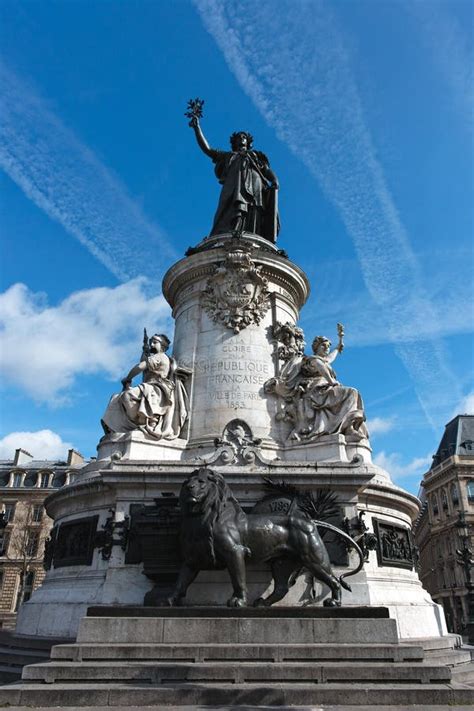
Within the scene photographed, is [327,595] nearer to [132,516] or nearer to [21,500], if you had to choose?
[132,516]

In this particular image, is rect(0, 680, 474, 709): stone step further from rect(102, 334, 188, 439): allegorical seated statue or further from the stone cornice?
the stone cornice

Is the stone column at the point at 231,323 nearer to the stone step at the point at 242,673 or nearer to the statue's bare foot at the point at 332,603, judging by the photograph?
the statue's bare foot at the point at 332,603

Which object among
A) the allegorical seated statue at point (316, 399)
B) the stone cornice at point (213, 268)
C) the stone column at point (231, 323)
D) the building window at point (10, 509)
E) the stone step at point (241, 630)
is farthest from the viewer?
the building window at point (10, 509)

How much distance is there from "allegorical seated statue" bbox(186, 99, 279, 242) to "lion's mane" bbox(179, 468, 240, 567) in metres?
11.0

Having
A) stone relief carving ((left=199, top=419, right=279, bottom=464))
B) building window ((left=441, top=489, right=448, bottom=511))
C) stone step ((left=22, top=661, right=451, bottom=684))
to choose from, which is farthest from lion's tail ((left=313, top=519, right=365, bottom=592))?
building window ((left=441, top=489, right=448, bottom=511))

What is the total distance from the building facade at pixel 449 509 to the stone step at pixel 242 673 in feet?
170

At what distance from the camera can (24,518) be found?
53.1 m

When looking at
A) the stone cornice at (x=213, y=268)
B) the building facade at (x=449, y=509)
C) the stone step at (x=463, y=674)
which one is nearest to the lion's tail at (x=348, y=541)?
the stone step at (x=463, y=674)

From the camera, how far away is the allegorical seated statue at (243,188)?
1884 cm

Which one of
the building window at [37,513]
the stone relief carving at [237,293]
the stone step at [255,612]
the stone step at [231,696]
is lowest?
the stone step at [231,696]

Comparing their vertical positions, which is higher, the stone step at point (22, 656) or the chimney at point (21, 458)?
the chimney at point (21, 458)

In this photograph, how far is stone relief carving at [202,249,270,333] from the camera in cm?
1527

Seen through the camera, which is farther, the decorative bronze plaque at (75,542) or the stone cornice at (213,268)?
the stone cornice at (213,268)

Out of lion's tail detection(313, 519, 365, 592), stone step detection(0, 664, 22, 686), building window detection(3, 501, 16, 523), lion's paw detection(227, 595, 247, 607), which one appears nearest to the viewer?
lion's paw detection(227, 595, 247, 607)
